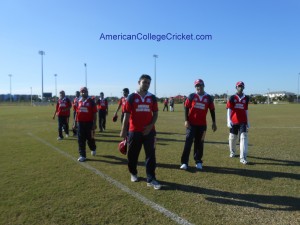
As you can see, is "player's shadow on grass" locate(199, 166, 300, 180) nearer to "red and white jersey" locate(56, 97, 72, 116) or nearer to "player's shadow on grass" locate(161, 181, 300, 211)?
"player's shadow on grass" locate(161, 181, 300, 211)

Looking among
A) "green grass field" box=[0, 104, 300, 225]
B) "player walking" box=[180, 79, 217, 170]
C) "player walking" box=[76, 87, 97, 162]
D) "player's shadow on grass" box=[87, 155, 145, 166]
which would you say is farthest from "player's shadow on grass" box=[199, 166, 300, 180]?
"player walking" box=[76, 87, 97, 162]

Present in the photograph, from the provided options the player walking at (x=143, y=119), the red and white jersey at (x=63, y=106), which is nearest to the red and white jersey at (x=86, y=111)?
the player walking at (x=143, y=119)

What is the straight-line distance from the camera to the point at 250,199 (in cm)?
510

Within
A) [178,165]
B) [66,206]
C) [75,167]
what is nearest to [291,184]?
[178,165]

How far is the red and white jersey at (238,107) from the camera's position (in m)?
7.93

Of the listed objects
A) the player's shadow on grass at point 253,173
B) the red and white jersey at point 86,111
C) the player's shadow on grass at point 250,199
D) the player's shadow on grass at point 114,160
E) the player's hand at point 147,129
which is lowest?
the player's shadow on grass at point 250,199

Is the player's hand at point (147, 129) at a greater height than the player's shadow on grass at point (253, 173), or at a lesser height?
greater

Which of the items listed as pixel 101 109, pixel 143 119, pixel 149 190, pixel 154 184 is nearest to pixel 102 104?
pixel 101 109

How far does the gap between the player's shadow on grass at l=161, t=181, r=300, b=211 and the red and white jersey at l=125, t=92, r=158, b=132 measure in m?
1.29

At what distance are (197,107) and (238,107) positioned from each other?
1460mm

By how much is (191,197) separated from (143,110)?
1.83 m

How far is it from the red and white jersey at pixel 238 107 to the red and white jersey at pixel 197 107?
43.8 inches

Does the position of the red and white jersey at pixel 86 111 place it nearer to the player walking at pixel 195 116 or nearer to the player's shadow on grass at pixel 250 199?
the player walking at pixel 195 116

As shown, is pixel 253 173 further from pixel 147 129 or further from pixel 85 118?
pixel 85 118
